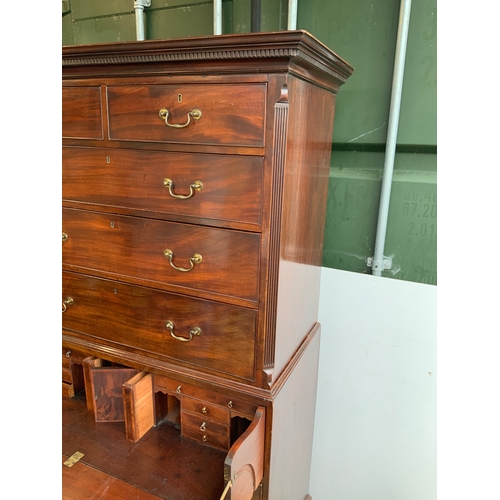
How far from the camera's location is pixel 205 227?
3.18 ft

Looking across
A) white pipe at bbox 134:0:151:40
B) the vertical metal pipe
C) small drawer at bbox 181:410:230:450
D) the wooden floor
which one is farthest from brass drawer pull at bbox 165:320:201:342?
white pipe at bbox 134:0:151:40

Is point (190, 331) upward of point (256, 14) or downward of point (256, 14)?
downward

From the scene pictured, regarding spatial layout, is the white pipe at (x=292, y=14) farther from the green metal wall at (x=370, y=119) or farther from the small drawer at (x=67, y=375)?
the small drawer at (x=67, y=375)

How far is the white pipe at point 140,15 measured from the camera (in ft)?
4.72

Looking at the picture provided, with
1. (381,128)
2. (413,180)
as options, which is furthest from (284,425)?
(381,128)

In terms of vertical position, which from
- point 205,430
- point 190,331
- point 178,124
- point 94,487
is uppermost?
point 178,124

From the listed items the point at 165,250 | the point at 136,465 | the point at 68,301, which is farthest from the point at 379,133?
the point at 136,465

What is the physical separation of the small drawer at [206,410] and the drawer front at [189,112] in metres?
0.68

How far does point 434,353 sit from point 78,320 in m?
1.11

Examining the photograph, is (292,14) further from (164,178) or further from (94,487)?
(94,487)

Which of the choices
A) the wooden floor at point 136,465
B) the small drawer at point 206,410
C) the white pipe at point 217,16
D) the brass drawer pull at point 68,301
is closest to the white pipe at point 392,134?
the white pipe at point 217,16

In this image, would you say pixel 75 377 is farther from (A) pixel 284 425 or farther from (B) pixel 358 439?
(B) pixel 358 439

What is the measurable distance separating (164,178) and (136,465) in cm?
77

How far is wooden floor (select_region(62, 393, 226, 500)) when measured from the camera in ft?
3.45
